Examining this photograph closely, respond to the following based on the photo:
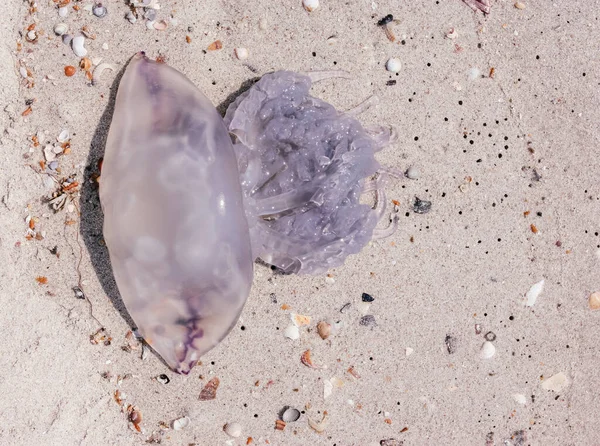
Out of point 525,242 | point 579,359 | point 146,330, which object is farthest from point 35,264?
point 579,359

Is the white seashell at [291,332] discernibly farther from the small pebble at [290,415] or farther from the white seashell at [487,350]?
the white seashell at [487,350]

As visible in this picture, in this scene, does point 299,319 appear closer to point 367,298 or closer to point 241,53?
point 367,298

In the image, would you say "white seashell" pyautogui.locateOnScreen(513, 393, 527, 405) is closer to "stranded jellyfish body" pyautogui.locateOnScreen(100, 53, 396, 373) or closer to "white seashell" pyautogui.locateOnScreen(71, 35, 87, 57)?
"stranded jellyfish body" pyautogui.locateOnScreen(100, 53, 396, 373)

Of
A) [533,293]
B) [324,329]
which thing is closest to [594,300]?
[533,293]

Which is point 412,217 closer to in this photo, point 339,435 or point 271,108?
point 271,108

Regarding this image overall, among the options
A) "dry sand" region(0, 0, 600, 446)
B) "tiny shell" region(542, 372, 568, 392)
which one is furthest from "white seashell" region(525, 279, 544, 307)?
"tiny shell" region(542, 372, 568, 392)
